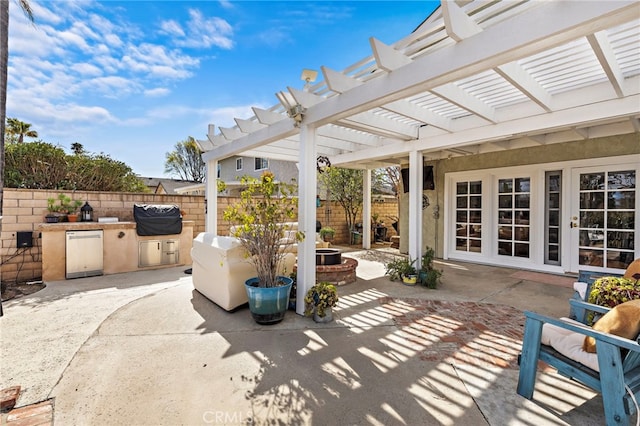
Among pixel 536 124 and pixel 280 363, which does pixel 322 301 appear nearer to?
pixel 280 363

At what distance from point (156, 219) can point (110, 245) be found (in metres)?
0.93

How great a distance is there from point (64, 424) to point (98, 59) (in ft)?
23.1

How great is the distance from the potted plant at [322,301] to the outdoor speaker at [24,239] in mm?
5372

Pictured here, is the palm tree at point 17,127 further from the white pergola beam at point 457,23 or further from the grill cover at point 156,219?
the white pergola beam at point 457,23

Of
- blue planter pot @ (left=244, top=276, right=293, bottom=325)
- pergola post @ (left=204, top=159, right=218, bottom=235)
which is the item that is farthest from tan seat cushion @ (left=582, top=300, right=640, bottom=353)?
pergola post @ (left=204, top=159, right=218, bottom=235)

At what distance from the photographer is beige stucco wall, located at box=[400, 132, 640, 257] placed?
5281 mm

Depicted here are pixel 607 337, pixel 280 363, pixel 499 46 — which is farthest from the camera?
pixel 280 363

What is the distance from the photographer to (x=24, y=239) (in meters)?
5.21

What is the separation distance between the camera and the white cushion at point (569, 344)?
183cm

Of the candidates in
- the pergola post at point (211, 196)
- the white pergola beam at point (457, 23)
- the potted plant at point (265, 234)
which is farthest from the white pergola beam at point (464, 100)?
the pergola post at point (211, 196)

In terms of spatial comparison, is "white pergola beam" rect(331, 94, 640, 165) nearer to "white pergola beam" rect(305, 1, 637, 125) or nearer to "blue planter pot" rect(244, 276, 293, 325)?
"white pergola beam" rect(305, 1, 637, 125)

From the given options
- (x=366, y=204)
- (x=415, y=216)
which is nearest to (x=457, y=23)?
(x=415, y=216)

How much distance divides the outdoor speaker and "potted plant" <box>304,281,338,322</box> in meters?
5.37

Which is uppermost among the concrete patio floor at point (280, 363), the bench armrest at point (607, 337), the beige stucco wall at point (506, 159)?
the beige stucco wall at point (506, 159)
